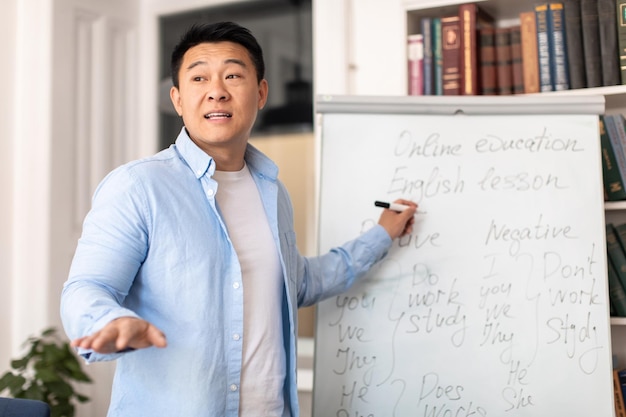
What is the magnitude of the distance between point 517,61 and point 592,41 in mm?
245

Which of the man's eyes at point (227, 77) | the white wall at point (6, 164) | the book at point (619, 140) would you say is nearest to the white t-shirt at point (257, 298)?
the man's eyes at point (227, 77)

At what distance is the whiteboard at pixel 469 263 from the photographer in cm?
182

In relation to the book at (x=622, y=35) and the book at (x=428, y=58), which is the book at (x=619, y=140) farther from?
the book at (x=428, y=58)

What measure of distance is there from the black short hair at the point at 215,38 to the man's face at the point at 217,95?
13 mm

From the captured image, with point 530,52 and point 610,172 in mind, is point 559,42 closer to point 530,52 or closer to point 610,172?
point 530,52

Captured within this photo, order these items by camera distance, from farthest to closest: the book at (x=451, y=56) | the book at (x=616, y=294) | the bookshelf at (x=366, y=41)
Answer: the bookshelf at (x=366, y=41) < the book at (x=451, y=56) < the book at (x=616, y=294)

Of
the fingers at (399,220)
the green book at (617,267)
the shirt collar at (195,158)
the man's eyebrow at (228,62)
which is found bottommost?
the green book at (617,267)

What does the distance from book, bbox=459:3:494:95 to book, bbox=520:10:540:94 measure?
6.3 inches

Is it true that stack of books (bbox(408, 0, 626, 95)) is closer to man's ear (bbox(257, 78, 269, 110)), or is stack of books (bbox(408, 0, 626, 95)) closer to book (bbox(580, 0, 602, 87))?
book (bbox(580, 0, 602, 87))

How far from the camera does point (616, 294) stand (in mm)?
2080

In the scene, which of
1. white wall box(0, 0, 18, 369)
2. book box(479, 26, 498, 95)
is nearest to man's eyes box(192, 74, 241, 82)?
book box(479, 26, 498, 95)

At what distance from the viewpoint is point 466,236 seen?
1.92m

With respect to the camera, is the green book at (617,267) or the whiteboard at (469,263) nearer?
the whiteboard at (469,263)

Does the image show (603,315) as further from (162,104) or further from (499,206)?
(162,104)
